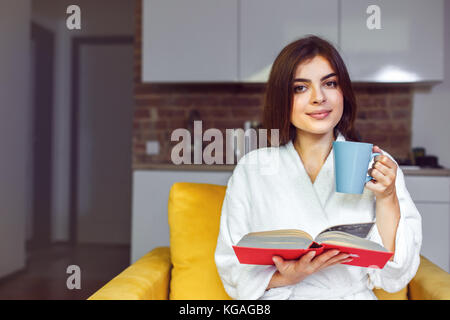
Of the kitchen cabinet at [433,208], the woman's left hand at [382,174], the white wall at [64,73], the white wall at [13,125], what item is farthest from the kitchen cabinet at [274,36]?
the woman's left hand at [382,174]

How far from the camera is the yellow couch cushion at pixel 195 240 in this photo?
116 centimetres

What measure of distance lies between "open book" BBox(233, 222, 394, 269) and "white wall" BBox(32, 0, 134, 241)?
3.89 meters

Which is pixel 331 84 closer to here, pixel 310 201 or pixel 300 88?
pixel 300 88

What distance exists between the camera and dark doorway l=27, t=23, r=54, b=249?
409 cm

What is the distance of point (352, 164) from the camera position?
854 mm

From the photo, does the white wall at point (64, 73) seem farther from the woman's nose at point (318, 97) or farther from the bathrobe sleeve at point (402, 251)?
the bathrobe sleeve at point (402, 251)

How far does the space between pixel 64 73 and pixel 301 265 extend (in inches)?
159

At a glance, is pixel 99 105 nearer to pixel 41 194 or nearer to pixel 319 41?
pixel 41 194

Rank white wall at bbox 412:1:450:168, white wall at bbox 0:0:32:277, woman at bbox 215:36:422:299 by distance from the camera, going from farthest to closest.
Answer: white wall at bbox 0:0:32:277 < white wall at bbox 412:1:450:168 < woman at bbox 215:36:422:299

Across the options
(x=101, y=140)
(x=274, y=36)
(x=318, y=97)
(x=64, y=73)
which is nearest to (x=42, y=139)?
(x=101, y=140)

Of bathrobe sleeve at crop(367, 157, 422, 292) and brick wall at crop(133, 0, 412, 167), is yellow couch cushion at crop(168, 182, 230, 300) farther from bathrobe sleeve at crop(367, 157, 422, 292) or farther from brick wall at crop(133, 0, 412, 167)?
brick wall at crop(133, 0, 412, 167)

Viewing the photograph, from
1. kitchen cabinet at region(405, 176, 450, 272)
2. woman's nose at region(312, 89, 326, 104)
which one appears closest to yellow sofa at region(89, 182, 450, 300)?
woman's nose at region(312, 89, 326, 104)

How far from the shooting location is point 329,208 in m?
1.05

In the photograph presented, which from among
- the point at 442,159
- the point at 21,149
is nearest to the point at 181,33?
the point at 21,149
